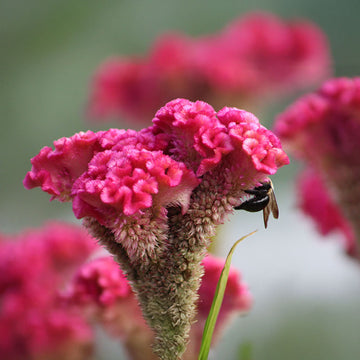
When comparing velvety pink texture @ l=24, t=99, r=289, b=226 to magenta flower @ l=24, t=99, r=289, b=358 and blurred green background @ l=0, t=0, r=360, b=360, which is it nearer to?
magenta flower @ l=24, t=99, r=289, b=358

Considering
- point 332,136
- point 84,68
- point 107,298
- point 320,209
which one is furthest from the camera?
point 84,68

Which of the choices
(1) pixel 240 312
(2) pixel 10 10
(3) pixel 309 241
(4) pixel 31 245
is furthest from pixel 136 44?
(1) pixel 240 312

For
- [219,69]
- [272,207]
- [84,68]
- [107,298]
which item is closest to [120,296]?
[107,298]

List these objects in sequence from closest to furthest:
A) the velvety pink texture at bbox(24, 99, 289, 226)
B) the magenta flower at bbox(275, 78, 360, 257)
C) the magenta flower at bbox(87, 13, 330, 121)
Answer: the velvety pink texture at bbox(24, 99, 289, 226)
the magenta flower at bbox(275, 78, 360, 257)
the magenta flower at bbox(87, 13, 330, 121)

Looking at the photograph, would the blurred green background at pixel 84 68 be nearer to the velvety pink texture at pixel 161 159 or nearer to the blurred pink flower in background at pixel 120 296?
the blurred pink flower in background at pixel 120 296

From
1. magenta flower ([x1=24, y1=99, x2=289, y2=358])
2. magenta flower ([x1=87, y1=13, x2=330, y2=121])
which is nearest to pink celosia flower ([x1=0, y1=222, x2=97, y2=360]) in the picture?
magenta flower ([x1=24, y1=99, x2=289, y2=358])

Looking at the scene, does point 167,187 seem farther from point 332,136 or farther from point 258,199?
point 332,136

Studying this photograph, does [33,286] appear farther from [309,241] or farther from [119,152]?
[309,241]

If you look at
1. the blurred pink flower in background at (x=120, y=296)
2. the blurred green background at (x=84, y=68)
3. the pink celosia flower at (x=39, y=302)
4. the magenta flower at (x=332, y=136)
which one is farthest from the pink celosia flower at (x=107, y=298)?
the blurred green background at (x=84, y=68)
